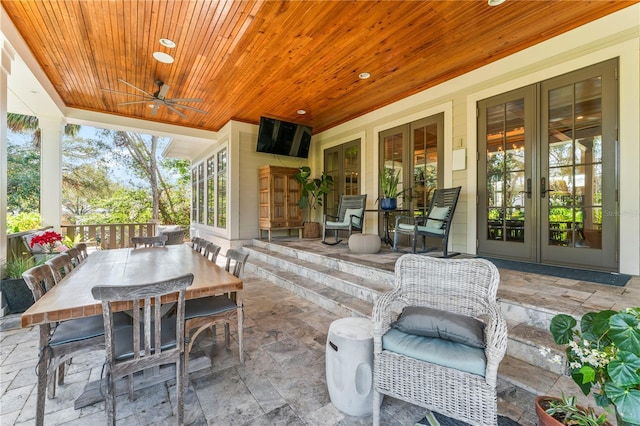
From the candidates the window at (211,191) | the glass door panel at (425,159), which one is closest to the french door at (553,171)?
the glass door panel at (425,159)

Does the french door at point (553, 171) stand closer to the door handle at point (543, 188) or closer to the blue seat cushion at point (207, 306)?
the door handle at point (543, 188)

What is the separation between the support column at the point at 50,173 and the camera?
→ 194 inches

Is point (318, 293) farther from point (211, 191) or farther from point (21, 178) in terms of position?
point (21, 178)

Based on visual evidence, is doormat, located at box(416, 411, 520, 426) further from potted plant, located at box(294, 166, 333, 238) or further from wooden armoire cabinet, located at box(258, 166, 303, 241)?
potted plant, located at box(294, 166, 333, 238)

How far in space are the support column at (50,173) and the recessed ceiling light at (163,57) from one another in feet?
10.0

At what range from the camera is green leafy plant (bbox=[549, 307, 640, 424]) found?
850mm

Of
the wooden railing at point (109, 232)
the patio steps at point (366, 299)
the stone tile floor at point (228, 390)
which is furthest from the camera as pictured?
the wooden railing at point (109, 232)

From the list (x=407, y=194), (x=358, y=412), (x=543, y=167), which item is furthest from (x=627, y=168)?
(x=358, y=412)

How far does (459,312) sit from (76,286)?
2.46 m

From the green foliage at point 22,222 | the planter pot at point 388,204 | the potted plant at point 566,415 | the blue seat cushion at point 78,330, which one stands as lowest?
the potted plant at point 566,415

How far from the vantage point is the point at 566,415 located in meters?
1.10

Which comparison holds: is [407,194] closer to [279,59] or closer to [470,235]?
[470,235]

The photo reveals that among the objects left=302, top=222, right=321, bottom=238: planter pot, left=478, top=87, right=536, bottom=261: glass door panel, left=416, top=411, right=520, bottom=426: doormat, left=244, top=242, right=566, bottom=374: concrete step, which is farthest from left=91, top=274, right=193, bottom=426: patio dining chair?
left=302, top=222, right=321, bottom=238: planter pot

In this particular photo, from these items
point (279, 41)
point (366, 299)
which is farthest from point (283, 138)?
point (366, 299)
